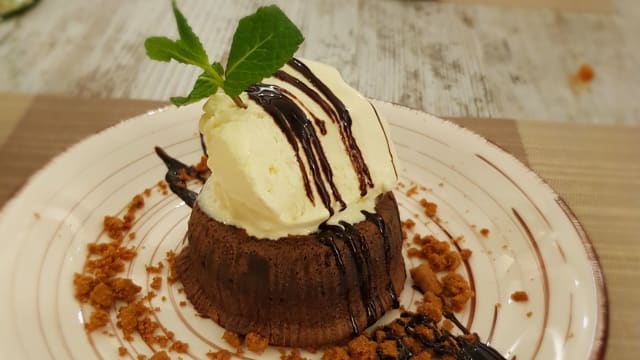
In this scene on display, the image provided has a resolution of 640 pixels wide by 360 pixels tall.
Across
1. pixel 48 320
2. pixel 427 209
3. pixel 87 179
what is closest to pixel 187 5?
pixel 87 179

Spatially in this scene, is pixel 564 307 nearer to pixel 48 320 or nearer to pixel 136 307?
pixel 136 307

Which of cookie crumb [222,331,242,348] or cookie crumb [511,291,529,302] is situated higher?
cookie crumb [511,291,529,302]

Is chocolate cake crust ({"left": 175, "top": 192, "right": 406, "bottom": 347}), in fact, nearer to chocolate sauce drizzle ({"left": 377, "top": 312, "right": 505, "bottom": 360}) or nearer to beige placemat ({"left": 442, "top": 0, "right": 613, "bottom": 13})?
chocolate sauce drizzle ({"left": 377, "top": 312, "right": 505, "bottom": 360})

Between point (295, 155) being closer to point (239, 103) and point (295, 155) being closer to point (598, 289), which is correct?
A: point (239, 103)

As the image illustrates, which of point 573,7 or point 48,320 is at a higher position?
point 48,320

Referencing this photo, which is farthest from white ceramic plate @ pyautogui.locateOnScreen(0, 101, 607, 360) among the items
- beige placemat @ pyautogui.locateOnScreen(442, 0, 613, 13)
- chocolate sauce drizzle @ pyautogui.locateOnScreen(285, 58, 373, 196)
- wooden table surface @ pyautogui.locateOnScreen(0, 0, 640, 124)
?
beige placemat @ pyautogui.locateOnScreen(442, 0, 613, 13)

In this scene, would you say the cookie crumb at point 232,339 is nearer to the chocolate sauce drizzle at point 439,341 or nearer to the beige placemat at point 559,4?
the chocolate sauce drizzle at point 439,341
